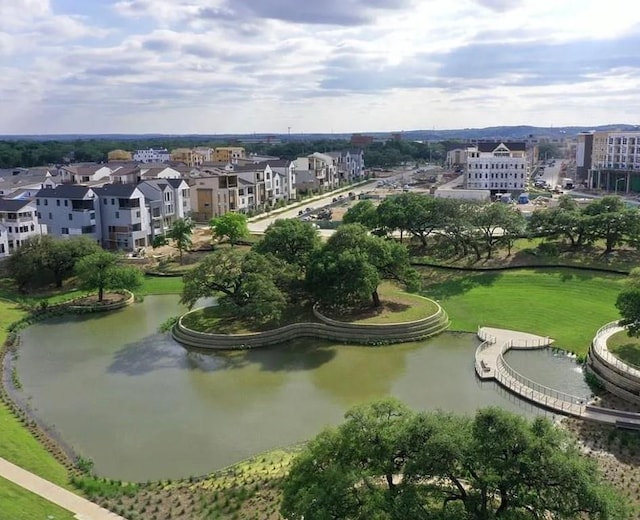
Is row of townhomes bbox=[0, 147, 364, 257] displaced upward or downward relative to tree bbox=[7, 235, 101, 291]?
upward

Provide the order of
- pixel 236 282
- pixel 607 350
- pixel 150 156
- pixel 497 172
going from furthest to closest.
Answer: pixel 150 156, pixel 497 172, pixel 236 282, pixel 607 350

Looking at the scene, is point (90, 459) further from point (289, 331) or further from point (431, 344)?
point (431, 344)

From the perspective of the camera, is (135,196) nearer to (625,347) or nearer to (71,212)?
(71,212)

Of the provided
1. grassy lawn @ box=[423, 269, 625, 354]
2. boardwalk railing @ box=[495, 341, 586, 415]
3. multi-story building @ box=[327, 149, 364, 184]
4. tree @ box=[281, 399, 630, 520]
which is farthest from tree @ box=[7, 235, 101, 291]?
multi-story building @ box=[327, 149, 364, 184]

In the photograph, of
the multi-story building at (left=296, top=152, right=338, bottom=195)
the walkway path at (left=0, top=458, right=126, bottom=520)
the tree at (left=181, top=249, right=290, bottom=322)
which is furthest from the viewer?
the multi-story building at (left=296, top=152, right=338, bottom=195)

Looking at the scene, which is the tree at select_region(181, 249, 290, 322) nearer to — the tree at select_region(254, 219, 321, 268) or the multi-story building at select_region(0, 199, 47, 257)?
the tree at select_region(254, 219, 321, 268)

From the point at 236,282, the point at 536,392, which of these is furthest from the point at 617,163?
the point at 536,392
